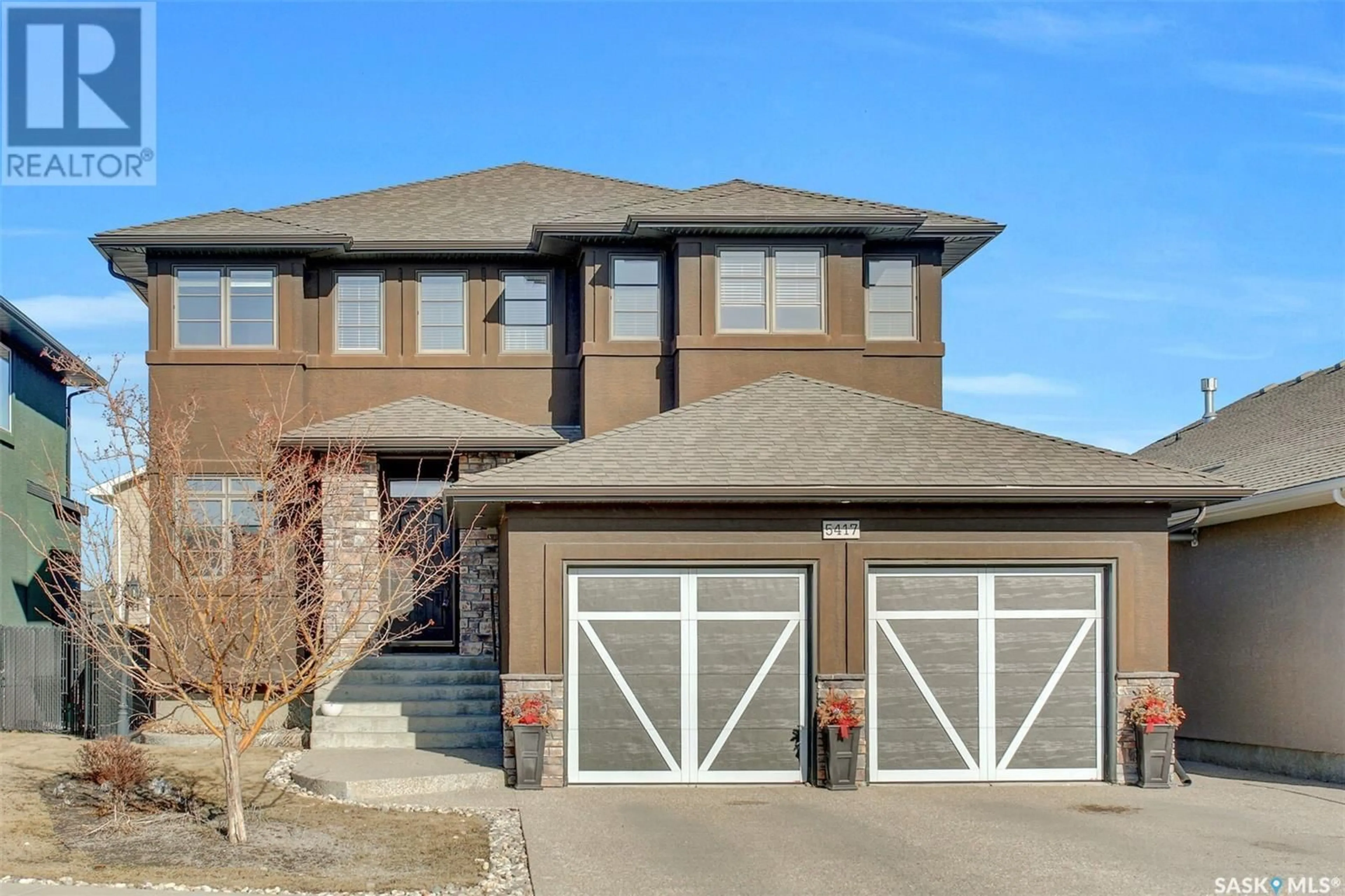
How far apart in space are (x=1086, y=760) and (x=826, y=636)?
123 inches

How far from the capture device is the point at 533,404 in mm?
19922

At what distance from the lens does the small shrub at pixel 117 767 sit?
518 inches

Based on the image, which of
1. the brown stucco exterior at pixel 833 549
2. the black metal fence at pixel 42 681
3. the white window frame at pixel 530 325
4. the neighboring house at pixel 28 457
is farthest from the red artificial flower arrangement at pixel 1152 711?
the neighboring house at pixel 28 457

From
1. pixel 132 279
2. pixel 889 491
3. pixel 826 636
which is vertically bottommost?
pixel 826 636

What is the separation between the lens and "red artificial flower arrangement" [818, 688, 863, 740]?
559 inches

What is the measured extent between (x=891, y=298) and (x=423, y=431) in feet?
23.0

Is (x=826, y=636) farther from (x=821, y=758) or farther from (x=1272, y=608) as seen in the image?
(x=1272, y=608)

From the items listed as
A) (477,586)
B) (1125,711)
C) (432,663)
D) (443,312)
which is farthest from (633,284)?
(1125,711)

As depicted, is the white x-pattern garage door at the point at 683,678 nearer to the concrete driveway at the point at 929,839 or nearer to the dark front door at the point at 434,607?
the concrete driveway at the point at 929,839

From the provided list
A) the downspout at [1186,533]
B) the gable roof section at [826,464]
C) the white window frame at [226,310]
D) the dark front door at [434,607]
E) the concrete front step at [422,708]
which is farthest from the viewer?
the white window frame at [226,310]

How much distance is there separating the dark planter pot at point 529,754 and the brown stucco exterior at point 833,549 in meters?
0.67

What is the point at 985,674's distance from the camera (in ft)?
48.6

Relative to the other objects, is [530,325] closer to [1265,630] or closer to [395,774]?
[395,774]

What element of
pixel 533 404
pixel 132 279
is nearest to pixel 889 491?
pixel 533 404
